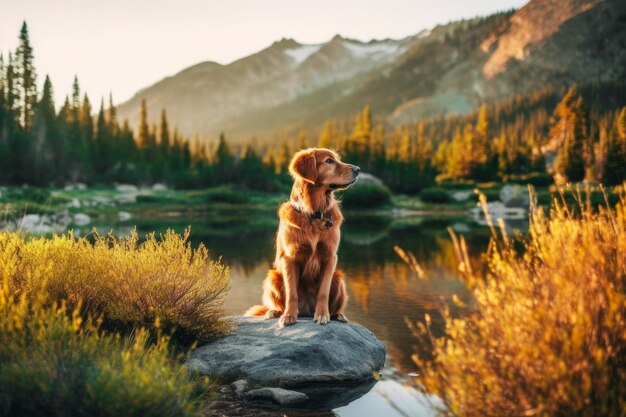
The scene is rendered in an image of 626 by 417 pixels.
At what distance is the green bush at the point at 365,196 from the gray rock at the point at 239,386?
56.0m

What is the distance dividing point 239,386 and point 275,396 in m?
0.50

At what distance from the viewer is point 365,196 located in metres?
63.7

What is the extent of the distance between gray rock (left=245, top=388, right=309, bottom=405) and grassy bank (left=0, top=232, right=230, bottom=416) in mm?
597

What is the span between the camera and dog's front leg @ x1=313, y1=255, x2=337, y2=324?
7555 mm

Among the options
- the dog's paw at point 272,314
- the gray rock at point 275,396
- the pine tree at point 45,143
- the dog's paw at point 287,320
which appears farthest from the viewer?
the pine tree at point 45,143

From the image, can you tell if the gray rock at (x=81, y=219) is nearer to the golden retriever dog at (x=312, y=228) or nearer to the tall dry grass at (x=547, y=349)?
the golden retriever dog at (x=312, y=228)

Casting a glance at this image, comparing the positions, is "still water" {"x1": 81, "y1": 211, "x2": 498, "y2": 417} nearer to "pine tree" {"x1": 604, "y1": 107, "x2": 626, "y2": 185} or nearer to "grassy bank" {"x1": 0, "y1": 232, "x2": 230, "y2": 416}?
"grassy bank" {"x1": 0, "y1": 232, "x2": 230, "y2": 416}

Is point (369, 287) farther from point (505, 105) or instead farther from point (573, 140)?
point (505, 105)

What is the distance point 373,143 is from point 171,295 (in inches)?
3647

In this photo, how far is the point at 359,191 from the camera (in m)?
63.5

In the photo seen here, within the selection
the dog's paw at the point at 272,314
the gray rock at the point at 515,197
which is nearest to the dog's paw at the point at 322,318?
the dog's paw at the point at 272,314

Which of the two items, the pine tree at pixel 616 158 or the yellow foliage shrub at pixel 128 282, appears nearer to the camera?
the yellow foliage shrub at pixel 128 282

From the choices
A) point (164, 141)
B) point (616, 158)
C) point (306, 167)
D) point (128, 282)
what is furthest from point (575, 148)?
point (128, 282)

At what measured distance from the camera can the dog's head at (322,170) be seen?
730 centimetres
